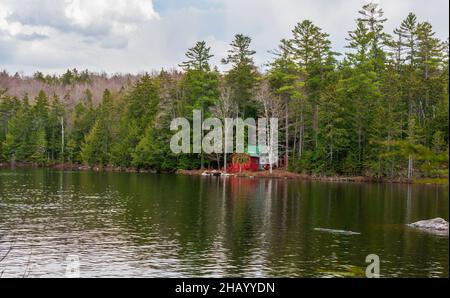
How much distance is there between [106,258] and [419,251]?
14206mm

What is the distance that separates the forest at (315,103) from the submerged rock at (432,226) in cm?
2616

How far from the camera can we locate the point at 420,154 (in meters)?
7.24

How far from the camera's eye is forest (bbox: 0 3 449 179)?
6906 cm

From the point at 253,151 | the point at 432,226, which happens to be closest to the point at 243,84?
the point at 253,151

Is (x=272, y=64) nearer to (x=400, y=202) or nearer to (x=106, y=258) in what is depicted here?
(x=400, y=202)

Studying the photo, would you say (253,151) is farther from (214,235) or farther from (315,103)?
(214,235)

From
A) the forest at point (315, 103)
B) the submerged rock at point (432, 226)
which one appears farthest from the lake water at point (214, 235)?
the forest at point (315, 103)

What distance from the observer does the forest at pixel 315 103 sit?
69062 mm

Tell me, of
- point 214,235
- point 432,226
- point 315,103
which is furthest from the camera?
point 315,103

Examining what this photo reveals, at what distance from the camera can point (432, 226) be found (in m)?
30.9

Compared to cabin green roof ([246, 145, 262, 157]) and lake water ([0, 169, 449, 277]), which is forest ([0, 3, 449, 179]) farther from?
lake water ([0, 169, 449, 277])

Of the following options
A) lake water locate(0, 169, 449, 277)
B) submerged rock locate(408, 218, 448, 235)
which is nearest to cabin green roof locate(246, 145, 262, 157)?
lake water locate(0, 169, 449, 277)

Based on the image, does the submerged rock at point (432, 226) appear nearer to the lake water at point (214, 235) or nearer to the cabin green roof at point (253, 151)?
the lake water at point (214, 235)

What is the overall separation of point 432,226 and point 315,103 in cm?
4730
